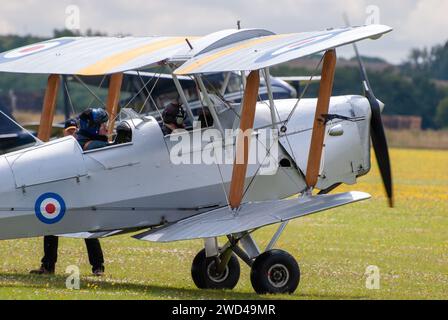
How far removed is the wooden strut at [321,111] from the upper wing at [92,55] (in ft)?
5.61

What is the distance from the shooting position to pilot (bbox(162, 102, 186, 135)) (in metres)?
12.6

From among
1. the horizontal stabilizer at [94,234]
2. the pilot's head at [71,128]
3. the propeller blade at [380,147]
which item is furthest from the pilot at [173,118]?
the propeller blade at [380,147]

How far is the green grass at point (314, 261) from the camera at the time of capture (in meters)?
12.1

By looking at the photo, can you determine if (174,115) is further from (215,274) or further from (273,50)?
(215,274)

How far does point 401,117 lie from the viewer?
234ft

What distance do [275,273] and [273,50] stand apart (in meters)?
2.28

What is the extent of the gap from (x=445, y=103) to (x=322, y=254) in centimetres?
5590

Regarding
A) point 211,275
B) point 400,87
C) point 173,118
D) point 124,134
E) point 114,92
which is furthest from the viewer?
point 400,87

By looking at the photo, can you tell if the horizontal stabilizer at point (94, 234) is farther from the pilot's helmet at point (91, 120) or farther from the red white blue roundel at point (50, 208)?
the pilot's helmet at point (91, 120)

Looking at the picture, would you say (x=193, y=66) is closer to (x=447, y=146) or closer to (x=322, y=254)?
(x=322, y=254)

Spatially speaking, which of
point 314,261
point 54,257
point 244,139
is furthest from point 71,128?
point 314,261

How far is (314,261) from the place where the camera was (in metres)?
15.8

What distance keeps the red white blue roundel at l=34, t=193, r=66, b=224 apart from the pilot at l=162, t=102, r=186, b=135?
4.64 ft

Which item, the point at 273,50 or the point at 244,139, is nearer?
the point at 273,50
